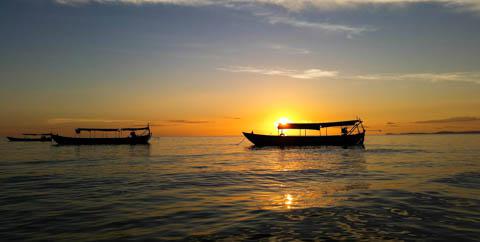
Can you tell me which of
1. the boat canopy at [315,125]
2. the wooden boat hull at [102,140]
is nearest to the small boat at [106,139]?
the wooden boat hull at [102,140]

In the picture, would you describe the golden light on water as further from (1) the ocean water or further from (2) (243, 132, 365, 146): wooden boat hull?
(2) (243, 132, 365, 146): wooden boat hull

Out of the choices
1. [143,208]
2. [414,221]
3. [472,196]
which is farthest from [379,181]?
[143,208]

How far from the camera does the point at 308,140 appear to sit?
6719 centimetres

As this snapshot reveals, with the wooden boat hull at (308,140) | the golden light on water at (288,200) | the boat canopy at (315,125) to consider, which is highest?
the boat canopy at (315,125)

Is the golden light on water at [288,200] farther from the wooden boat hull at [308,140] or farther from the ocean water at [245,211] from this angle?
the wooden boat hull at [308,140]

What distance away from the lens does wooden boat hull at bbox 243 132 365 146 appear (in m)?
67.0

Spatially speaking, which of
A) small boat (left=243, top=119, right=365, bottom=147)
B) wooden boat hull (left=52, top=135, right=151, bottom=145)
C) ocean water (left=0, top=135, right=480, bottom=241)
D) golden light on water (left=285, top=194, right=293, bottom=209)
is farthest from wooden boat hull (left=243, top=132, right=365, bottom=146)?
golden light on water (left=285, top=194, right=293, bottom=209)

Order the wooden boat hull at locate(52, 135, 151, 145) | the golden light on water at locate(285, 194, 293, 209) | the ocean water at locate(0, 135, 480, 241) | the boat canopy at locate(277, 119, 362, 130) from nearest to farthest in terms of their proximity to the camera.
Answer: the ocean water at locate(0, 135, 480, 241)
the golden light on water at locate(285, 194, 293, 209)
the boat canopy at locate(277, 119, 362, 130)
the wooden boat hull at locate(52, 135, 151, 145)

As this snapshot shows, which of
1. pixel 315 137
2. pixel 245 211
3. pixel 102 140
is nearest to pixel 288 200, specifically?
pixel 245 211

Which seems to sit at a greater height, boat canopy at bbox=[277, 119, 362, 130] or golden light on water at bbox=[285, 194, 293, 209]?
boat canopy at bbox=[277, 119, 362, 130]

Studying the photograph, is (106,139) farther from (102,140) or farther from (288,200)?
(288,200)

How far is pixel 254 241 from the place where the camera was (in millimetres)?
7910

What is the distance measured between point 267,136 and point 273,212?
57734mm

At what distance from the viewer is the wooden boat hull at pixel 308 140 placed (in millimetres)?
67000
